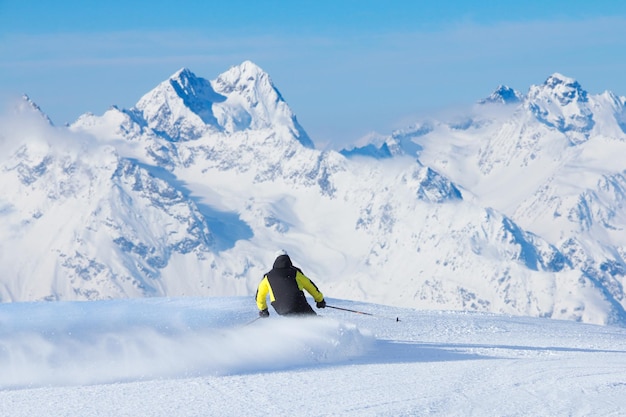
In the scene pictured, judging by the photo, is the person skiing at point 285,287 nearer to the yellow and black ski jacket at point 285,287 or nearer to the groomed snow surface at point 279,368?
the yellow and black ski jacket at point 285,287

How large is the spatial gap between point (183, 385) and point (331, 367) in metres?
2.61

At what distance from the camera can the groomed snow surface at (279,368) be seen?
12109 mm

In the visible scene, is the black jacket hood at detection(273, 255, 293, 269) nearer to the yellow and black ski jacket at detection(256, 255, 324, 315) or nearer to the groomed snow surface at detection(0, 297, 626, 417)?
the yellow and black ski jacket at detection(256, 255, 324, 315)

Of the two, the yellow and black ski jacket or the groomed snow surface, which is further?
the yellow and black ski jacket

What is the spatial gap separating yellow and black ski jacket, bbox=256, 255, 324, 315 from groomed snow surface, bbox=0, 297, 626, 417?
36cm

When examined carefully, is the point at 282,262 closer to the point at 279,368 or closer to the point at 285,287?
the point at 285,287

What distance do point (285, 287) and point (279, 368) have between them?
7.63ft

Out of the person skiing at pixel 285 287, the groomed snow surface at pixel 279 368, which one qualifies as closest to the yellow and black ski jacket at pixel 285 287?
the person skiing at pixel 285 287

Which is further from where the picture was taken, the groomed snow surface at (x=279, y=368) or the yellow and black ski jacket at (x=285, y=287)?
the yellow and black ski jacket at (x=285, y=287)

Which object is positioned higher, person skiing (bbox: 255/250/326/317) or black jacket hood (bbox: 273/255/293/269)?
black jacket hood (bbox: 273/255/293/269)

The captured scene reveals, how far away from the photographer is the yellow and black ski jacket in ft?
56.4

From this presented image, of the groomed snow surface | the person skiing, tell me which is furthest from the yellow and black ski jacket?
the groomed snow surface

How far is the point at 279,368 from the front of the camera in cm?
1515

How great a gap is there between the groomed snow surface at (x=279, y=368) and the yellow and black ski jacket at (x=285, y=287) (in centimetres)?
36
